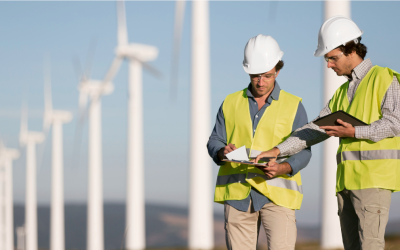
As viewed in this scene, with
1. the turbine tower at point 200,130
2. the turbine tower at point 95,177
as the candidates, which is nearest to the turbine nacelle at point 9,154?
the turbine tower at point 95,177

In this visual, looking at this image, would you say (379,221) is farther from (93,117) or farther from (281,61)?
(93,117)

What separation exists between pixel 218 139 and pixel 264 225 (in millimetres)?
1242

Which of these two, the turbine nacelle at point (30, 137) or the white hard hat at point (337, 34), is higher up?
the white hard hat at point (337, 34)

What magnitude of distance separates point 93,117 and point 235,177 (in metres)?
44.2

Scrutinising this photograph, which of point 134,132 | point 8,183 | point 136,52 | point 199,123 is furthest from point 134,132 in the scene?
point 8,183

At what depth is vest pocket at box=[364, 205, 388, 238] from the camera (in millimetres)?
6004

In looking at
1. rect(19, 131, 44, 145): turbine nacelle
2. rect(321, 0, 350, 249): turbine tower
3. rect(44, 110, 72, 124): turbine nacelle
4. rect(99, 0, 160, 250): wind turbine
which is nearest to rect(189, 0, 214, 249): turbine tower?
rect(321, 0, 350, 249): turbine tower

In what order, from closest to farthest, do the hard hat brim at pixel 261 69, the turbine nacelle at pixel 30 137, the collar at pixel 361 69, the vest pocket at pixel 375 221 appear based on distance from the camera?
the vest pocket at pixel 375 221, the collar at pixel 361 69, the hard hat brim at pixel 261 69, the turbine nacelle at pixel 30 137

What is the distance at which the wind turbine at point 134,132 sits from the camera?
132ft

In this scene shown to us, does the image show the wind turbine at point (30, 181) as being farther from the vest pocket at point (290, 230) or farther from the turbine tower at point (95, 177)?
the vest pocket at point (290, 230)

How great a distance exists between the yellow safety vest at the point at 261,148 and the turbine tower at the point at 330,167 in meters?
9.60

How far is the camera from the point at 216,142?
23.5 ft

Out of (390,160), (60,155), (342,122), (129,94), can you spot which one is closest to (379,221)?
(390,160)

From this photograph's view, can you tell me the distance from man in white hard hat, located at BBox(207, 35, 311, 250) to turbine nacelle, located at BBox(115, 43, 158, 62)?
35213mm
